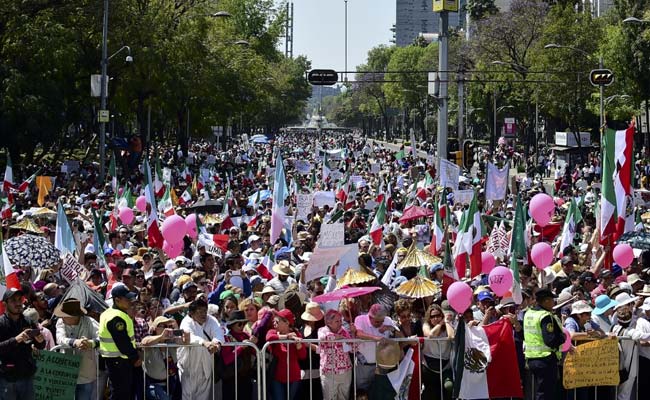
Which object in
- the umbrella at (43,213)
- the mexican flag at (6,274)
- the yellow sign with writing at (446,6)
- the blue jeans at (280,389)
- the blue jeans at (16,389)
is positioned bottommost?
the blue jeans at (280,389)

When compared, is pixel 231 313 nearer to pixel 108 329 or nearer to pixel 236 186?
pixel 108 329

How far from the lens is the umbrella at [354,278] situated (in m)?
11.5

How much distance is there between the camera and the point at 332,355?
1012 cm

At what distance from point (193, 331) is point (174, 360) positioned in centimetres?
35

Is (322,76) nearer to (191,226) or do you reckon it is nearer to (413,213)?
(413,213)

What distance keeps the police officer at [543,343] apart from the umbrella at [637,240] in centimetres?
601

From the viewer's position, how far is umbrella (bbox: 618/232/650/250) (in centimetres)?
1605

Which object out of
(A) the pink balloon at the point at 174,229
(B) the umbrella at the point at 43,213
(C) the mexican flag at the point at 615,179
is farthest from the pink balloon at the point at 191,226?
(C) the mexican flag at the point at 615,179

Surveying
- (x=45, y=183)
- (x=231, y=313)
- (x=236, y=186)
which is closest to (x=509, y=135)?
(x=236, y=186)

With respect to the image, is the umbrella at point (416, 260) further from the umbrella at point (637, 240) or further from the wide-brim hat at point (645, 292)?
the umbrella at point (637, 240)

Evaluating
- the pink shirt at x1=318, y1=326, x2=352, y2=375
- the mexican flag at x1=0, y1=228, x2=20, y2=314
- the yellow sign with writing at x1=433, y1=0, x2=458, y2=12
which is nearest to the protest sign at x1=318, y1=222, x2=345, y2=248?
the pink shirt at x1=318, y1=326, x2=352, y2=375

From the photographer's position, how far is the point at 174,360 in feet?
33.5

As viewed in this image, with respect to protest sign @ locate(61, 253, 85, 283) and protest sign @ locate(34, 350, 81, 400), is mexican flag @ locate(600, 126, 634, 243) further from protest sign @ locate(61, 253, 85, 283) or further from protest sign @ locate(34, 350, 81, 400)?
protest sign @ locate(34, 350, 81, 400)

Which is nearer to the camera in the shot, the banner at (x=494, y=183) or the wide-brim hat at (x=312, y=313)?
the wide-brim hat at (x=312, y=313)
